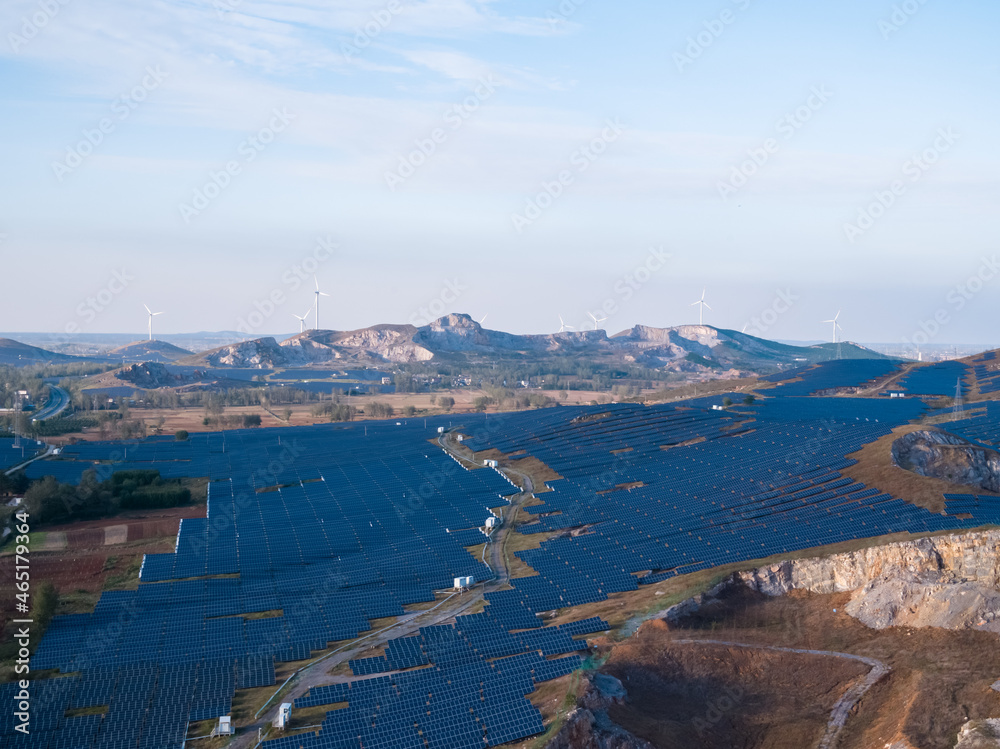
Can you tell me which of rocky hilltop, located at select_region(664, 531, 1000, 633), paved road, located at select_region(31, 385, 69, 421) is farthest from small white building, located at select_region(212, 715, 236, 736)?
paved road, located at select_region(31, 385, 69, 421)

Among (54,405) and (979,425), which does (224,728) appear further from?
(54,405)

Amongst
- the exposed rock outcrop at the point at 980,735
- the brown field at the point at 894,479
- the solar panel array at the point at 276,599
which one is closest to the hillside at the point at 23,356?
the solar panel array at the point at 276,599

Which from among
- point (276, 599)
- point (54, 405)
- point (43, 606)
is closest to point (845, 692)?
point (276, 599)

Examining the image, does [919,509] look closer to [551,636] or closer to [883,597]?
[883,597]

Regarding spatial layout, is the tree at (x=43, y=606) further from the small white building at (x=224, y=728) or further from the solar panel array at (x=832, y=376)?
the solar panel array at (x=832, y=376)

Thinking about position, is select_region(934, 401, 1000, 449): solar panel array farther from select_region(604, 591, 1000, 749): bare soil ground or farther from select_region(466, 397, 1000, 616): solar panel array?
select_region(604, 591, 1000, 749): bare soil ground

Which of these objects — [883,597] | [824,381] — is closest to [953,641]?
[883,597]

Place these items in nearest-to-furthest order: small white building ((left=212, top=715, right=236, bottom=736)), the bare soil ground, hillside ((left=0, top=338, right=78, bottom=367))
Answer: the bare soil ground
small white building ((left=212, top=715, right=236, bottom=736))
hillside ((left=0, top=338, right=78, bottom=367))

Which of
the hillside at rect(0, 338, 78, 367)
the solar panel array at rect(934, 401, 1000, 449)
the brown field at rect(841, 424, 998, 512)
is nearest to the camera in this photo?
the brown field at rect(841, 424, 998, 512)
